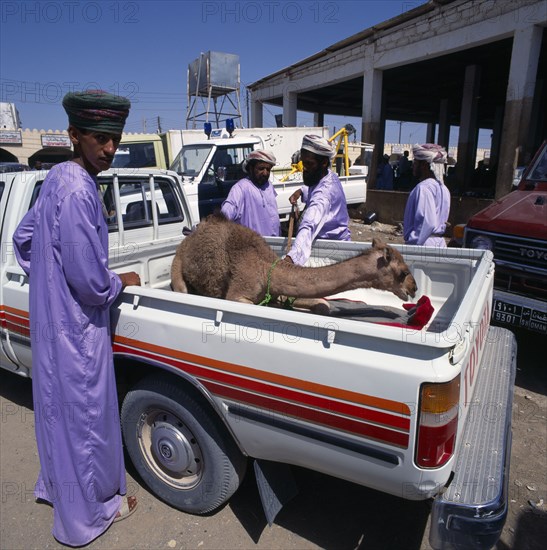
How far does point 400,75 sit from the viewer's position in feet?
61.1

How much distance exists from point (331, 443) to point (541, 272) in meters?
3.54

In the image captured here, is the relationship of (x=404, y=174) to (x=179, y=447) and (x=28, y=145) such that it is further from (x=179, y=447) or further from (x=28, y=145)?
(x=28, y=145)

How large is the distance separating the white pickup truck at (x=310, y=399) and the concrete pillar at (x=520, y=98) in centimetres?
963

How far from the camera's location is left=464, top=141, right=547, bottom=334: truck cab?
4520 millimetres


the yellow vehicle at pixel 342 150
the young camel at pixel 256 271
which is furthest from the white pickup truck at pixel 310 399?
the yellow vehicle at pixel 342 150

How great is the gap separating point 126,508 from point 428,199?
4069 millimetres

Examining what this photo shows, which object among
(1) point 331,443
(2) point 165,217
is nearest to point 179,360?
(1) point 331,443

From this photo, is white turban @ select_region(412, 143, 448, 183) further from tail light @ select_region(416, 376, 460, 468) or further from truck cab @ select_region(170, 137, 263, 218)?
truck cab @ select_region(170, 137, 263, 218)

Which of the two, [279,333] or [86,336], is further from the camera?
[86,336]

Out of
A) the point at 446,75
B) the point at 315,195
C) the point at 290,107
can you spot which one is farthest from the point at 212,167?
the point at 446,75

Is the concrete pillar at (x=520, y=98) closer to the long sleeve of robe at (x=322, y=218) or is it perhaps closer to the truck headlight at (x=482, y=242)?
the truck headlight at (x=482, y=242)

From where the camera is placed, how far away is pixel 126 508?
9.77 feet

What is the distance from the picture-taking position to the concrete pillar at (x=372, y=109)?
52.8 ft

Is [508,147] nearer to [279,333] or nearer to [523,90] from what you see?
[523,90]
